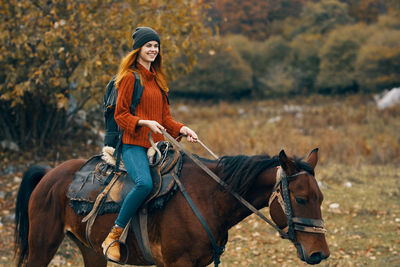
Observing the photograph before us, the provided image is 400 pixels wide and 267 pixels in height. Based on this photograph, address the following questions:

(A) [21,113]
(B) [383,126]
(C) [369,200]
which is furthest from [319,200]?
(B) [383,126]

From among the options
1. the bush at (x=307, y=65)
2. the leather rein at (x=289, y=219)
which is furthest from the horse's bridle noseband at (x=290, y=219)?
the bush at (x=307, y=65)

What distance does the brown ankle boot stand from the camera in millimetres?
3895

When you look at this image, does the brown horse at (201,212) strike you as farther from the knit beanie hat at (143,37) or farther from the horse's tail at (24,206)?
the knit beanie hat at (143,37)

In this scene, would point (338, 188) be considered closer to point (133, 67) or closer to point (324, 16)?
point (133, 67)

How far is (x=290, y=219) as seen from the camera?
3.50 metres

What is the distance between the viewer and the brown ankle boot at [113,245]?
3895 millimetres

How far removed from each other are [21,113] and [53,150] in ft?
4.01

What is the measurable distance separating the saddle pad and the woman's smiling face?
88 centimetres

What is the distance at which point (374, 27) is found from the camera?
103 feet

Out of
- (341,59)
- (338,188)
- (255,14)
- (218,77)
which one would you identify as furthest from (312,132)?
(255,14)

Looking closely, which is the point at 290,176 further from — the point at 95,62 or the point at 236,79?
the point at 236,79

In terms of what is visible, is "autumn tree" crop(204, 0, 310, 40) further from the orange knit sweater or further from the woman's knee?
the woman's knee

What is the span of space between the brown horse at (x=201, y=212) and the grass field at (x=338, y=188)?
276cm

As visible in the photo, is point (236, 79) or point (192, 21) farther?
point (236, 79)
